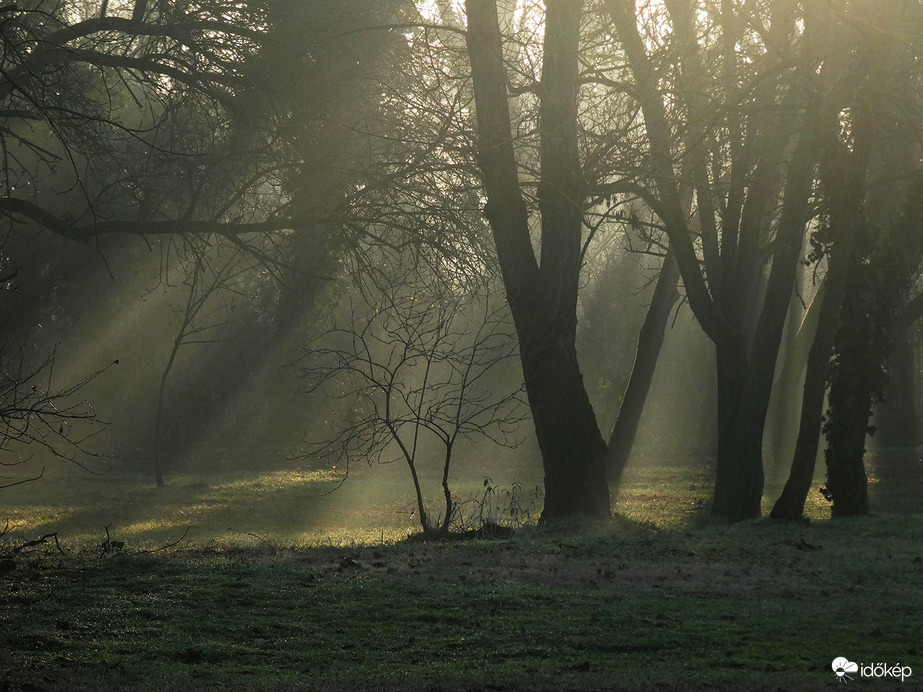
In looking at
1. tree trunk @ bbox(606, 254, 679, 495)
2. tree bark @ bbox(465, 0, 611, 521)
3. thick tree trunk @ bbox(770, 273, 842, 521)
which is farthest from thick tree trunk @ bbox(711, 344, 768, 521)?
tree trunk @ bbox(606, 254, 679, 495)

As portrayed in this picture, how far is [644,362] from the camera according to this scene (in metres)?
18.3

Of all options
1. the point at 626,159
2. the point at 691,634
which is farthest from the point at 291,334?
the point at 691,634

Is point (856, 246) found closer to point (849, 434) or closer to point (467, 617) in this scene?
point (849, 434)

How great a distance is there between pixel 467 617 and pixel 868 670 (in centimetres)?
239

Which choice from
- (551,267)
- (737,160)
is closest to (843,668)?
(551,267)

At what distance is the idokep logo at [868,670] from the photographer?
16.4 ft

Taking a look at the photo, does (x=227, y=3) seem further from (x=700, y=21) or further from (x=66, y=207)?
(x=66, y=207)

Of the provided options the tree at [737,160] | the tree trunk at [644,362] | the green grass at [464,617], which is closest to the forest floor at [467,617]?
the green grass at [464,617]

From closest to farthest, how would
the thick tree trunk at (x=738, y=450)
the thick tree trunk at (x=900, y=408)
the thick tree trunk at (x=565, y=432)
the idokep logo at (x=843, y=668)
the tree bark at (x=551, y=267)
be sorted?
the idokep logo at (x=843, y=668) → the tree bark at (x=551, y=267) → the thick tree trunk at (x=565, y=432) → the thick tree trunk at (x=738, y=450) → the thick tree trunk at (x=900, y=408)

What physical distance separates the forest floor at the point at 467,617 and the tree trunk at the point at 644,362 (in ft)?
28.7

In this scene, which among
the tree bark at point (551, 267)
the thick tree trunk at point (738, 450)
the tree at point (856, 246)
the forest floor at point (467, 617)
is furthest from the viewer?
the thick tree trunk at point (738, 450)

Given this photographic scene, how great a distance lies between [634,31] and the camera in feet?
43.7

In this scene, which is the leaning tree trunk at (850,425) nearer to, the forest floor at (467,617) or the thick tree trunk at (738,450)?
the thick tree trunk at (738,450)

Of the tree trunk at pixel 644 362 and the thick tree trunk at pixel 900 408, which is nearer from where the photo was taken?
the tree trunk at pixel 644 362
